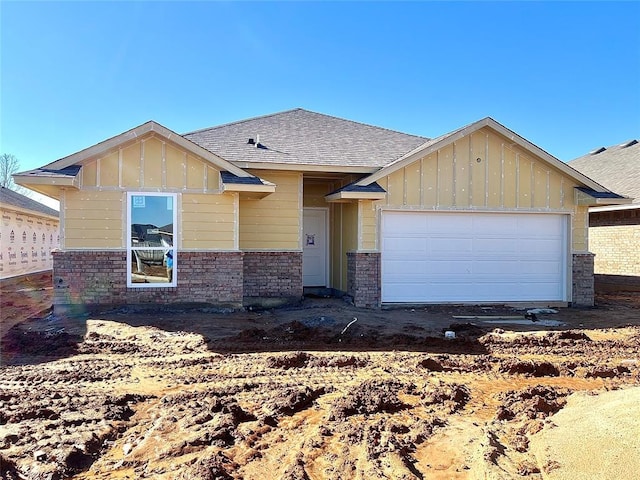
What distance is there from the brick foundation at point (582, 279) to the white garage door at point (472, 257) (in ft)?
0.93

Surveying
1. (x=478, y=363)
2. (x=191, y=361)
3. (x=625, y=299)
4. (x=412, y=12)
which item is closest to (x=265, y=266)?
(x=191, y=361)

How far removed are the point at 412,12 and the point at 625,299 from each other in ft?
34.3

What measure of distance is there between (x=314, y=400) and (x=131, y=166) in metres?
7.29

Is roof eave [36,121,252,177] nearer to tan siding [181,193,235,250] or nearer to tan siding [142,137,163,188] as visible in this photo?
tan siding [142,137,163,188]

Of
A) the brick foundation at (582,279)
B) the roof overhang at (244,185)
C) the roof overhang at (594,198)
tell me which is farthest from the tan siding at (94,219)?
the brick foundation at (582,279)

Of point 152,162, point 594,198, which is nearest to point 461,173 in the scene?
point 594,198

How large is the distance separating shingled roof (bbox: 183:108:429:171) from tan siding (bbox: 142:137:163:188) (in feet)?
5.44

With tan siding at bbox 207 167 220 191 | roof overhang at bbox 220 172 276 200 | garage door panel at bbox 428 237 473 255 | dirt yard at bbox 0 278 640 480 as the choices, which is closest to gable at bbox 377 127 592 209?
garage door panel at bbox 428 237 473 255

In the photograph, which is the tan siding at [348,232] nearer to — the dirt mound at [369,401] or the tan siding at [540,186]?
the tan siding at [540,186]

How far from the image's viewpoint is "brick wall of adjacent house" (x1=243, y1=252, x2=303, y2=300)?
39.5 ft

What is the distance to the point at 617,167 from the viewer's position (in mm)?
21188

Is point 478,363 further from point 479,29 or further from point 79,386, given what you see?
point 479,29

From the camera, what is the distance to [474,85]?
15930 mm

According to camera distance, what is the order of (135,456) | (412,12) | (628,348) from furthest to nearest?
(412,12) < (628,348) < (135,456)
